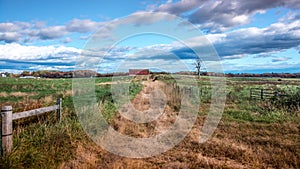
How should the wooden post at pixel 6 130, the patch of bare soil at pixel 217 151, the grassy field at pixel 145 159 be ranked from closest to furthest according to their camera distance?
1. the wooden post at pixel 6 130
2. the grassy field at pixel 145 159
3. the patch of bare soil at pixel 217 151

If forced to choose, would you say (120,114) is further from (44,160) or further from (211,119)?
(44,160)

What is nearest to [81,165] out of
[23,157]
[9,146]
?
[23,157]

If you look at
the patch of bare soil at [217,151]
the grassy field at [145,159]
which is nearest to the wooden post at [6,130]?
the grassy field at [145,159]

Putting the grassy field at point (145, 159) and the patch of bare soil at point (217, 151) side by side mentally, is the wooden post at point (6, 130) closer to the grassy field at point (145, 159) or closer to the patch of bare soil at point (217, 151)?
the grassy field at point (145, 159)

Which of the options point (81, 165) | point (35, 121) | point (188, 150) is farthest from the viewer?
point (35, 121)

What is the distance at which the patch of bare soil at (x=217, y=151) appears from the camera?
592 cm

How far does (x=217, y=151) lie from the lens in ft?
22.9

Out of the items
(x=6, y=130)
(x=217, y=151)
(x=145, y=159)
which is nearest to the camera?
(x=6, y=130)

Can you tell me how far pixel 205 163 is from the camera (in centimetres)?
596

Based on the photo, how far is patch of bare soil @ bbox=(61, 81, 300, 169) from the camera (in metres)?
5.92

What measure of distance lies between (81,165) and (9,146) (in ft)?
5.14

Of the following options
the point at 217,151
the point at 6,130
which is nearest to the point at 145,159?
the point at 217,151

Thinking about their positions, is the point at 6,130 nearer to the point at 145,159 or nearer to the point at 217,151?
the point at 145,159

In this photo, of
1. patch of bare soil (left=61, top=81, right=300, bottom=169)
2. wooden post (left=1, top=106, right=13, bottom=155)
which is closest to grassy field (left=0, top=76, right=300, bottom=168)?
patch of bare soil (left=61, top=81, right=300, bottom=169)
